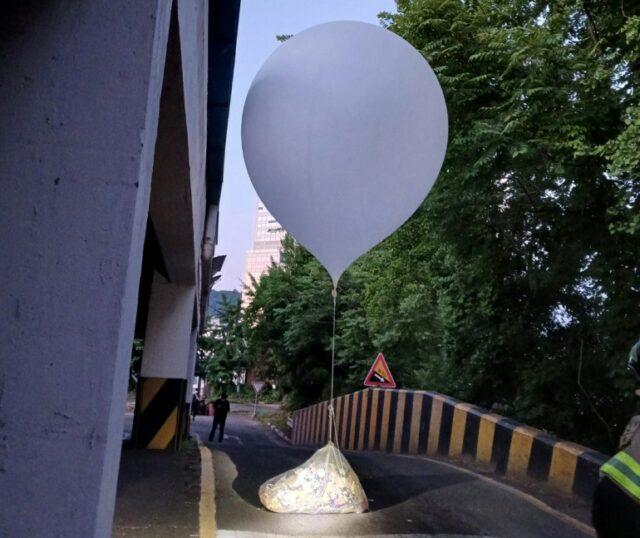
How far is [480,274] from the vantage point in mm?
10844

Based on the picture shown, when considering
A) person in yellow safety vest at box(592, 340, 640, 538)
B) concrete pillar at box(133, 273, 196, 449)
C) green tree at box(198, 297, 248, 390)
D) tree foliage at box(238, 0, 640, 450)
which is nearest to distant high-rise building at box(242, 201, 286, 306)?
green tree at box(198, 297, 248, 390)

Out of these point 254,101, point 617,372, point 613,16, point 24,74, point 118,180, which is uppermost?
point 613,16

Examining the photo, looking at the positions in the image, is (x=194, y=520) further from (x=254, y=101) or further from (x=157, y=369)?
(x=157, y=369)

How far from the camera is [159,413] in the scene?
888 cm

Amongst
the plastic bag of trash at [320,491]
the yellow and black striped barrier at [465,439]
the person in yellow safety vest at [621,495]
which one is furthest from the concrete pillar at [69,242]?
the yellow and black striped barrier at [465,439]

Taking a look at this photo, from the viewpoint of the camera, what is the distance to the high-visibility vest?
2.17m

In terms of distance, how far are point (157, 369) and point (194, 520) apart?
492 cm

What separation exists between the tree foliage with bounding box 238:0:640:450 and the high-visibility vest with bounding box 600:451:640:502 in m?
4.68

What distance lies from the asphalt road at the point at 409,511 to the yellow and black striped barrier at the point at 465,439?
396mm

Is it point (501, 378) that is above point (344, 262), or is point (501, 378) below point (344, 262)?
below

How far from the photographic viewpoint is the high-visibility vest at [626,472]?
2.17m

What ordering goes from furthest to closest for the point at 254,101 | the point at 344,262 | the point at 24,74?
1. the point at 344,262
2. the point at 254,101
3. the point at 24,74

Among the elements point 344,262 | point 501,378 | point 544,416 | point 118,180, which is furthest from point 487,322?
Result: point 118,180

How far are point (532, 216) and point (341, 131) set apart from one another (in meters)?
6.62
